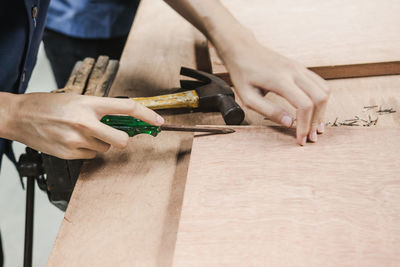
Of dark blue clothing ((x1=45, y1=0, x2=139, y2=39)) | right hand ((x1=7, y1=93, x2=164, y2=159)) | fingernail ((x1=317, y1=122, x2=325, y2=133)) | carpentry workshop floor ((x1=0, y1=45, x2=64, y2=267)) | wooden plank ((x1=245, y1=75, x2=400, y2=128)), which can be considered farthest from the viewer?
carpentry workshop floor ((x1=0, y1=45, x2=64, y2=267))

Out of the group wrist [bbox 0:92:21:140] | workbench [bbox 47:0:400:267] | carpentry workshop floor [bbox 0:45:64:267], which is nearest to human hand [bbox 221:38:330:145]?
workbench [bbox 47:0:400:267]

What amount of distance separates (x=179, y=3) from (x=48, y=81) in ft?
7.37

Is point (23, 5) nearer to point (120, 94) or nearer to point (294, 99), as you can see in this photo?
point (120, 94)

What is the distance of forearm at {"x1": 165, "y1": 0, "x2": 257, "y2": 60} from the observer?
2.98ft

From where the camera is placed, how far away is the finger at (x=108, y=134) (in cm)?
70

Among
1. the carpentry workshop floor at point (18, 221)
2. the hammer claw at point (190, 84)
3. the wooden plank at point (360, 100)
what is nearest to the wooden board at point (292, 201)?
the wooden plank at point (360, 100)

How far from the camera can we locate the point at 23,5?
0.95m

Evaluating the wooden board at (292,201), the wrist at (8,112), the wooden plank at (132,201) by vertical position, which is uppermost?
the wrist at (8,112)

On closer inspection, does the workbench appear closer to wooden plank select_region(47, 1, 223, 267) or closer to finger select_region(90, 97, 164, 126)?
wooden plank select_region(47, 1, 223, 267)

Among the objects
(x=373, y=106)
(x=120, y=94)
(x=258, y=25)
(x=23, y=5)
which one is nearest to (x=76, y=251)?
(x=120, y=94)

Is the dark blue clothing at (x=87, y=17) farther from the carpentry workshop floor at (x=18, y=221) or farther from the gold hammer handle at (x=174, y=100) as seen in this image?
the carpentry workshop floor at (x=18, y=221)

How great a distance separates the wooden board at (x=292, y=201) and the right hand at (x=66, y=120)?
7.3 inches

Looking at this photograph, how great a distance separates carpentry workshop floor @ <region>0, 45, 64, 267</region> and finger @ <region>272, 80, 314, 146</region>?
5.45 ft

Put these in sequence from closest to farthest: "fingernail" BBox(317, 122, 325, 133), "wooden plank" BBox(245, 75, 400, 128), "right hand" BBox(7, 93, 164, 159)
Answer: "right hand" BBox(7, 93, 164, 159)
"fingernail" BBox(317, 122, 325, 133)
"wooden plank" BBox(245, 75, 400, 128)
